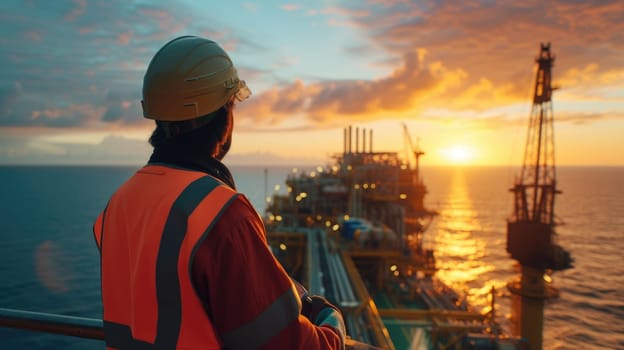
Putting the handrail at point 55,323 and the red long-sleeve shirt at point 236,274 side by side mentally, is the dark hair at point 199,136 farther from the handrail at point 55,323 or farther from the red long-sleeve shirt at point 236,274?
the handrail at point 55,323

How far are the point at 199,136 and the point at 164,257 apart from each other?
25.7 inches

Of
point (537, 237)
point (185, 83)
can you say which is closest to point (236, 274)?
point (185, 83)

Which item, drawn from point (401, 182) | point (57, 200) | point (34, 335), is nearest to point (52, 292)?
point (34, 335)

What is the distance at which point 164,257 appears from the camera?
1.50m

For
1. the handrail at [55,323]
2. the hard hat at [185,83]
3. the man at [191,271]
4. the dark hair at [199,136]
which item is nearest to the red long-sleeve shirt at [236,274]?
the man at [191,271]

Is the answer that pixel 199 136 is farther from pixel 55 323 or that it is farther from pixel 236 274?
pixel 55 323

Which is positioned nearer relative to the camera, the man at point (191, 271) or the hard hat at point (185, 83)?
the man at point (191, 271)

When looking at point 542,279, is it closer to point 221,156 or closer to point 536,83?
point 536,83

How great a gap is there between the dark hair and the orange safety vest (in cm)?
22

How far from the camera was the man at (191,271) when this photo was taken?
1.51m

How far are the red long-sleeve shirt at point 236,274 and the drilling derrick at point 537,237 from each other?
90.7 ft

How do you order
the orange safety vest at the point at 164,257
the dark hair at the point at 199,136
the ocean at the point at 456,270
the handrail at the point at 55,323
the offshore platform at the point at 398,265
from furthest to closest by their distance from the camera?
the ocean at the point at 456,270, the offshore platform at the point at 398,265, the handrail at the point at 55,323, the dark hair at the point at 199,136, the orange safety vest at the point at 164,257

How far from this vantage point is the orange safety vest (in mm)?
1499

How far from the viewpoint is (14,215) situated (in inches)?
3735
